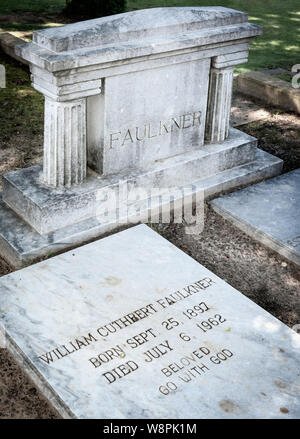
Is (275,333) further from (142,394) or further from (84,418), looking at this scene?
(84,418)

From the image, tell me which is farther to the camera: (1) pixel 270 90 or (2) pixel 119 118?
(1) pixel 270 90

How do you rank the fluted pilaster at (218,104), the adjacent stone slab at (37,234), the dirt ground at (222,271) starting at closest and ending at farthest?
the dirt ground at (222,271) < the adjacent stone slab at (37,234) < the fluted pilaster at (218,104)

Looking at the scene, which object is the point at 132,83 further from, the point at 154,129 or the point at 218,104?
the point at 218,104

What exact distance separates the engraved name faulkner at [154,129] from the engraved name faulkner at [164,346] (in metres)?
1.51

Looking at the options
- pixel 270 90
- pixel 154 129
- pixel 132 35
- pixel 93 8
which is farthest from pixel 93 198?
pixel 93 8

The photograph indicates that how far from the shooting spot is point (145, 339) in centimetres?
397

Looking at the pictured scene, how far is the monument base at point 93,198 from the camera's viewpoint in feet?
15.9

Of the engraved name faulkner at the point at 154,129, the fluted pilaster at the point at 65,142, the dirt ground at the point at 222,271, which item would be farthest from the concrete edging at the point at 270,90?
the fluted pilaster at the point at 65,142

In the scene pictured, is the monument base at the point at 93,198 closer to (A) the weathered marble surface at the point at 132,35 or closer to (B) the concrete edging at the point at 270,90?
(A) the weathered marble surface at the point at 132,35

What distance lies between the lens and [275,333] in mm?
4086

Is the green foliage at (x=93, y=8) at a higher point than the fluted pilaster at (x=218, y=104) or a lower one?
higher

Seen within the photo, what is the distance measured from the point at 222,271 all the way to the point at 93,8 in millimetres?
7765
